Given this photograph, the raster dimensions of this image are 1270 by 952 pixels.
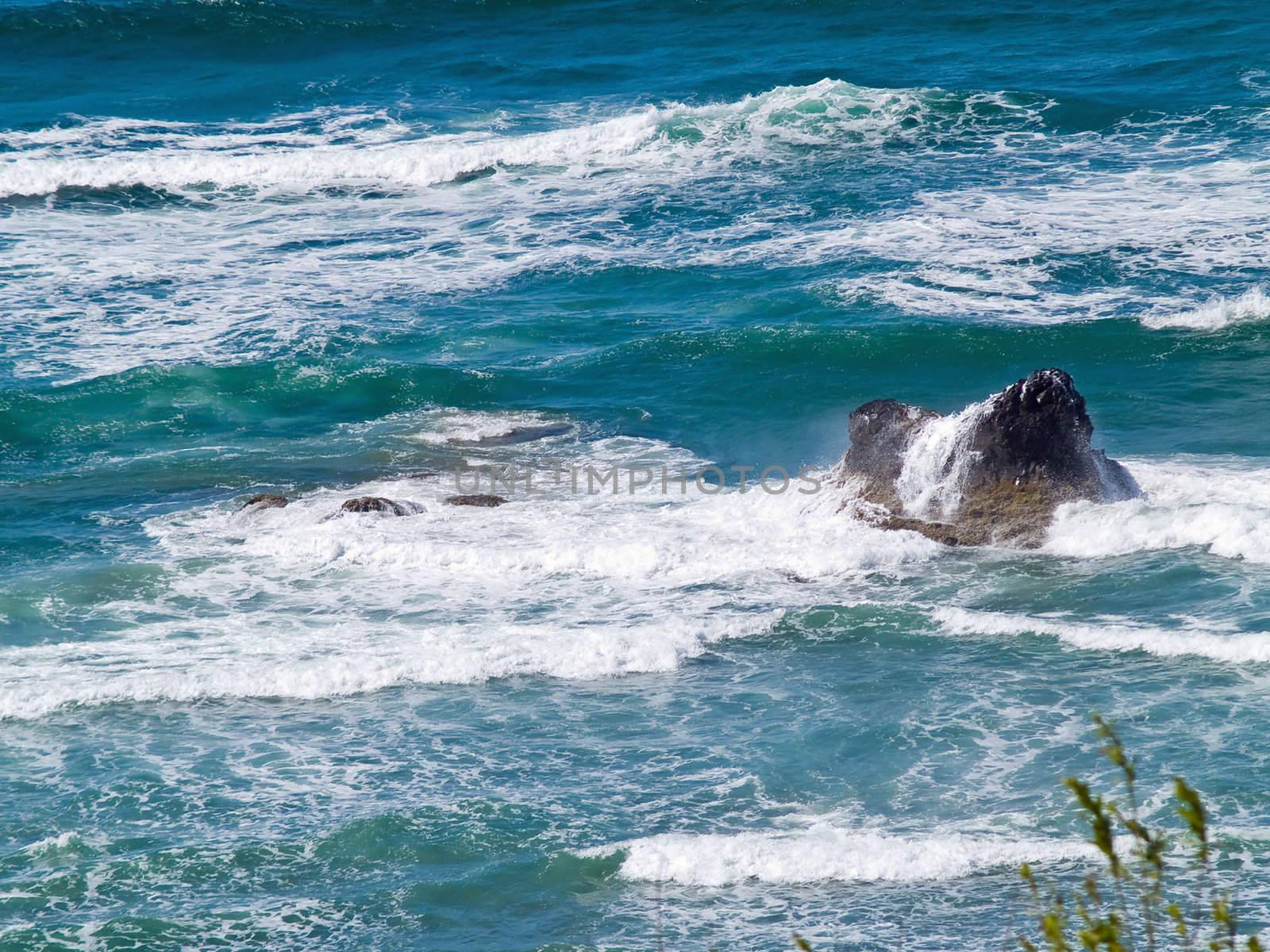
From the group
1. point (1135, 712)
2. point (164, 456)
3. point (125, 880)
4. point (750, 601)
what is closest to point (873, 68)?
point (164, 456)

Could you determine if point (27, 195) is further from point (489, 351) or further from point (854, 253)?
point (854, 253)

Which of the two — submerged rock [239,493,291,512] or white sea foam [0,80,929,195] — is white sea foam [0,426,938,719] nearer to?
submerged rock [239,493,291,512]

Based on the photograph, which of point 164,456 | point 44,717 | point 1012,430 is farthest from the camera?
point 164,456

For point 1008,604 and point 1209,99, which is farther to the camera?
point 1209,99

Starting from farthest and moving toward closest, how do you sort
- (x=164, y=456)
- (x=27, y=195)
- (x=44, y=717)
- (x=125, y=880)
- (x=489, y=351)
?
(x=27, y=195) → (x=489, y=351) → (x=164, y=456) → (x=44, y=717) → (x=125, y=880)

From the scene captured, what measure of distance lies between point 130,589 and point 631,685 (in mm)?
4788

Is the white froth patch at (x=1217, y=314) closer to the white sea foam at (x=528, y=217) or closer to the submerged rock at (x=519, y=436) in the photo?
the white sea foam at (x=528, y=217)

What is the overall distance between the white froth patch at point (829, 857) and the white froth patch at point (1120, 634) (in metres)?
2.90

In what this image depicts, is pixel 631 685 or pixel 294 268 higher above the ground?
pixel 294 268

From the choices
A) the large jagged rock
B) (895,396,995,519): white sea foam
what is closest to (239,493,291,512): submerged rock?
the large jagged rock

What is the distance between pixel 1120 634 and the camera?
1068 centimetres

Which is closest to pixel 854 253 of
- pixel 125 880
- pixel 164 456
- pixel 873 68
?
pixel 164 456

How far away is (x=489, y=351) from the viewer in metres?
19.5

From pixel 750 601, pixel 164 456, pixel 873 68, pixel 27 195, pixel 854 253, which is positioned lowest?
pixel 750 601
